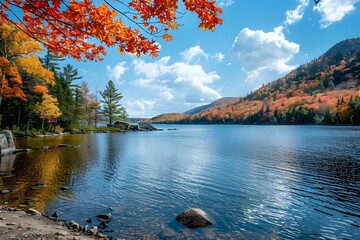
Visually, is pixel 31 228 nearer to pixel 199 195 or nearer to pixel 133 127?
pixel 199 195

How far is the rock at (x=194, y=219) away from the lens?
29.3 ft

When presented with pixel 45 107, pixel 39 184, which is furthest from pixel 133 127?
pixel 39 184

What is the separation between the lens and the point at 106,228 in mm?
8438

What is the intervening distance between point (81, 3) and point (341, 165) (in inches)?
948

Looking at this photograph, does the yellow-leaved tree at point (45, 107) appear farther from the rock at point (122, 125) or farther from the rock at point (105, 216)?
the rock at point (105, 216)

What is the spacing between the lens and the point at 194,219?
29.7ft

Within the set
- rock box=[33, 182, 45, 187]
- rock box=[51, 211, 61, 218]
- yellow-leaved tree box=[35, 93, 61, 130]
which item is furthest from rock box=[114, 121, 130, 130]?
rock box=[51, 211, 61, 218]

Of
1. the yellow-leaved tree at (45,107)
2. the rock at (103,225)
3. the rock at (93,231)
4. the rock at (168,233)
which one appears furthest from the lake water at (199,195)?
the yellow-leaved tree at (45,107)

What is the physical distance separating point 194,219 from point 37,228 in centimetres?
519

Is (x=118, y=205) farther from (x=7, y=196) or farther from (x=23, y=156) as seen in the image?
(x=23, y=156)

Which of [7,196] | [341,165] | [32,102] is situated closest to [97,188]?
[7,196]

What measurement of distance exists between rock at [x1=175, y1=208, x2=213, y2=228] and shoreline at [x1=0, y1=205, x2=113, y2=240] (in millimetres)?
2946

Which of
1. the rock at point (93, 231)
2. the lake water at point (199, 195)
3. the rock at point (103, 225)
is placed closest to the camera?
the rock at point (93, 231)

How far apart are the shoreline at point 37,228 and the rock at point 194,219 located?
2946 millimetres
